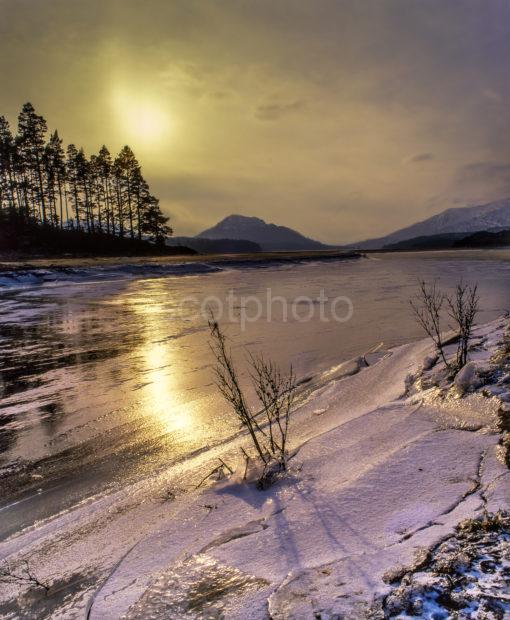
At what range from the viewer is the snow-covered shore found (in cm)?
213

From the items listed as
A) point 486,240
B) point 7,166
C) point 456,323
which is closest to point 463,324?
point 456,323

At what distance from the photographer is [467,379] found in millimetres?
4430

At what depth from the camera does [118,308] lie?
15.7 m

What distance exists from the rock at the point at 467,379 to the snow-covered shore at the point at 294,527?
29mm

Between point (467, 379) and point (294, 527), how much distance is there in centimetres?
277

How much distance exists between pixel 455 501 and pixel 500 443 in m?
0.91

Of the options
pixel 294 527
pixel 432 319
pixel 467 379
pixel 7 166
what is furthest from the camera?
pixel 7 166

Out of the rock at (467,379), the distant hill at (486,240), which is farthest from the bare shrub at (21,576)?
the distant hill at (486,240)

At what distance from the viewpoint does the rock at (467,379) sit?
4352mm

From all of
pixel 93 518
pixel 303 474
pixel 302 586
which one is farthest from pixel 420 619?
pixel 93 518

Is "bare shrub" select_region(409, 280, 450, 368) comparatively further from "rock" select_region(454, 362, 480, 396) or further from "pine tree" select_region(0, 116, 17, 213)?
"pine tree" select_region(0, 116, 17, 213)

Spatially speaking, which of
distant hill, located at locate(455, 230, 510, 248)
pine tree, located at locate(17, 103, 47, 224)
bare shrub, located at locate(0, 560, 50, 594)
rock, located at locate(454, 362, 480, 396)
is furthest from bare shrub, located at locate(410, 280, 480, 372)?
distant hill, located at locate(455, 230, 510, 248)

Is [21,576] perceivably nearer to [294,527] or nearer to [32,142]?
[294,527]

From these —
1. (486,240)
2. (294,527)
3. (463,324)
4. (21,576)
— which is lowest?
(21,576)
